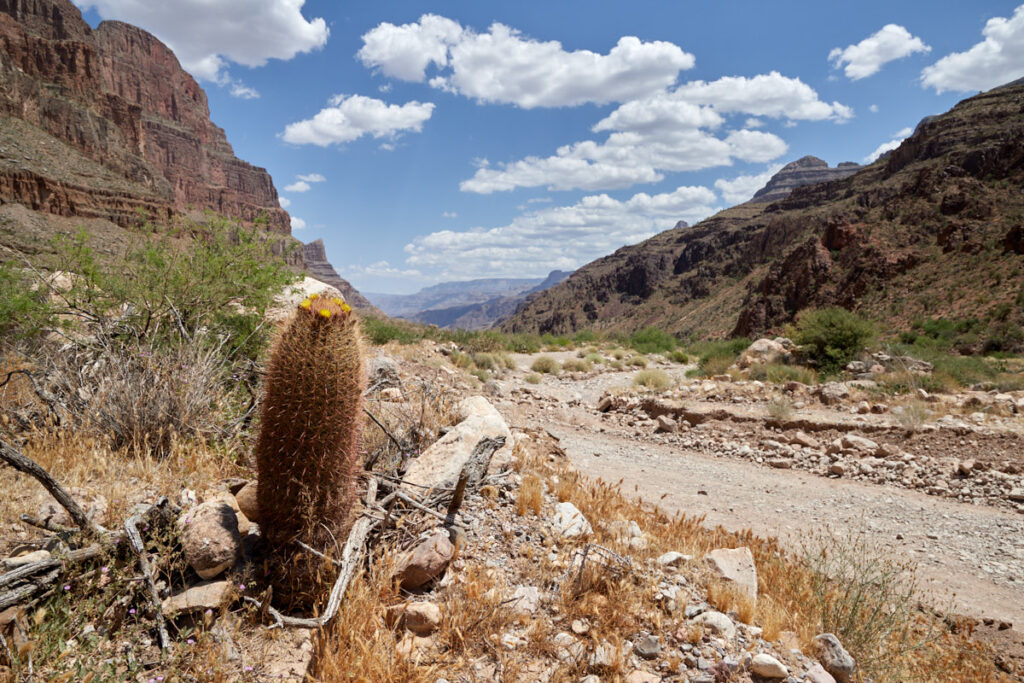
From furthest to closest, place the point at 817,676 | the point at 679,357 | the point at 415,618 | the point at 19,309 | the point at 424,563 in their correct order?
the point at 679,357 < the point at 19,309 < the point at 424,563 < the point at 817,676 < the point at 415,618

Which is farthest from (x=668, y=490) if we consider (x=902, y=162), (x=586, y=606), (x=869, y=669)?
(x=902, y=162)

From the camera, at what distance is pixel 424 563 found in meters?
2.97

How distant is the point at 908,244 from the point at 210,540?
47.4 m

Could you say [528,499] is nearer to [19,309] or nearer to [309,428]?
[309,428]

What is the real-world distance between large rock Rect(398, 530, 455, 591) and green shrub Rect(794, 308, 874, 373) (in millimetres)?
15033

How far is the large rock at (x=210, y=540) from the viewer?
2518 millimetres

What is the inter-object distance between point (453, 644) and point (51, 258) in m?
7.19

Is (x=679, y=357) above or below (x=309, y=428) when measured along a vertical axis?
below

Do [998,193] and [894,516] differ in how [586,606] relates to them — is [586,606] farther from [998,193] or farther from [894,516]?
[998,193]

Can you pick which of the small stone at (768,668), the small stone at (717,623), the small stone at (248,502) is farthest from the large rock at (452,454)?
the small stone at (768,668)

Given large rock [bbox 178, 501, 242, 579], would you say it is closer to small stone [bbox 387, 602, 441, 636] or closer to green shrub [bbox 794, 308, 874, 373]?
small stone [bbox 387, 602, 441, 636]

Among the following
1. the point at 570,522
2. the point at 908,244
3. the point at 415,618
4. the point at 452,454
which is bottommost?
the point at 570,522

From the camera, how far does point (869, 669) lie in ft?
10.4

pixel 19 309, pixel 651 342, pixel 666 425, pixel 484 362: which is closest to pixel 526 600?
pixel 19 309
